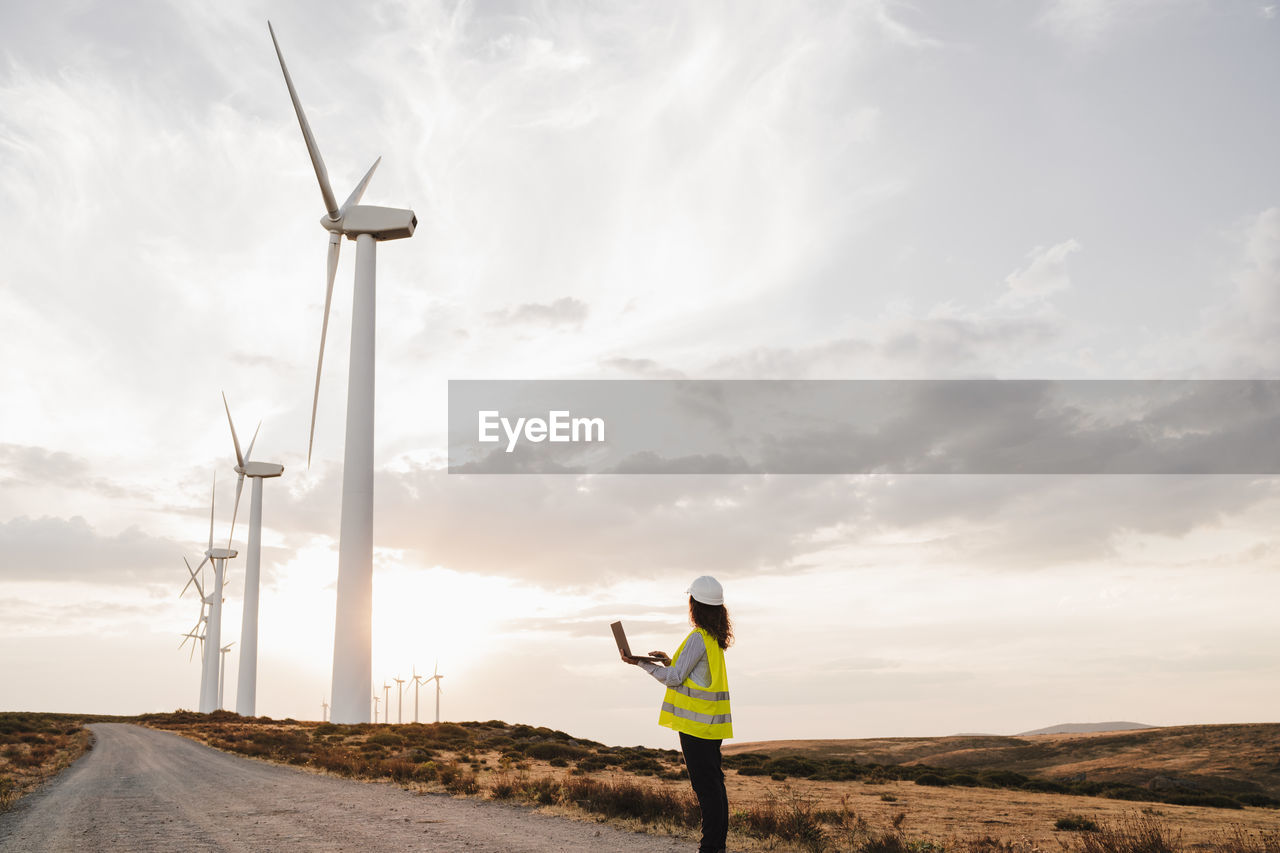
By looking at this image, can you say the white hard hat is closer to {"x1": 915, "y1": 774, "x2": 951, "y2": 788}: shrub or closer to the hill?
{"x1": 915, "y1": 774, "x2": 951, "y2": 788}: shrub

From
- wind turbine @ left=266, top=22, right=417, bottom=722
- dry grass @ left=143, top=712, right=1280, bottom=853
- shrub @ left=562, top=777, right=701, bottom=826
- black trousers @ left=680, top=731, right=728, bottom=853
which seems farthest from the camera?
wind turbine @ left=266, top=22, right=417, bottom=722

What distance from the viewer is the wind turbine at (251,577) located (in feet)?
275

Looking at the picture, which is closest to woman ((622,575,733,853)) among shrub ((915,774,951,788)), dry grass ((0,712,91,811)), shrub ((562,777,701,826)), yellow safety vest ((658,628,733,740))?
yellow safety vest ((658,628,733,740))

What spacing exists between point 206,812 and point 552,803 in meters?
6.82

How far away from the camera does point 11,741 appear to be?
47750 mm

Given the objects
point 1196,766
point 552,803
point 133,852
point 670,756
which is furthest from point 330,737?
point 1196,766

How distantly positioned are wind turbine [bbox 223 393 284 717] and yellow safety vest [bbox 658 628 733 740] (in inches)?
3293

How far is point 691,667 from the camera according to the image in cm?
841

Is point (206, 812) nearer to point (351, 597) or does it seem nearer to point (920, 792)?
point (920, 792)

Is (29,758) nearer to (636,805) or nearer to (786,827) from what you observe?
(636,805)

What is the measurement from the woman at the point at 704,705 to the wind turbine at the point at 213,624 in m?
106

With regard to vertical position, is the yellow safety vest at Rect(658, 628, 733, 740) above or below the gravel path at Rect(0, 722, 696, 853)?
above

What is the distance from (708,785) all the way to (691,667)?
3.58ft

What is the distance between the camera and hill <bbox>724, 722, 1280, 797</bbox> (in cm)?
4809
